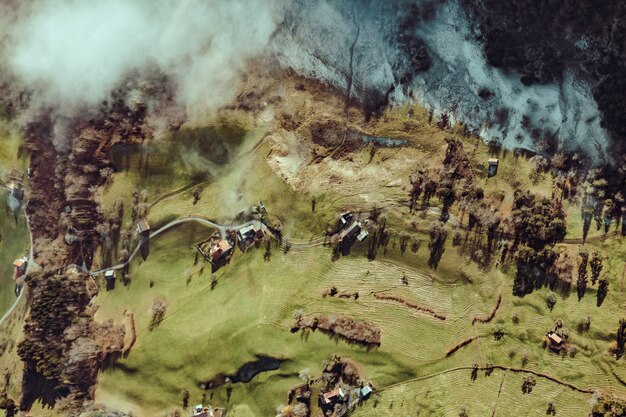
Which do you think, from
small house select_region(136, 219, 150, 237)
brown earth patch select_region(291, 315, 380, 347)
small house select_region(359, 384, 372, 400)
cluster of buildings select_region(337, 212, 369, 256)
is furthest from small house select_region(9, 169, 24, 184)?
small house select_region(359, 384, 372, 400)

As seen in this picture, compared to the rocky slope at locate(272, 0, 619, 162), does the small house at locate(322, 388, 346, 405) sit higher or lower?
lower

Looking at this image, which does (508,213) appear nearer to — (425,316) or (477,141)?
(477,141)

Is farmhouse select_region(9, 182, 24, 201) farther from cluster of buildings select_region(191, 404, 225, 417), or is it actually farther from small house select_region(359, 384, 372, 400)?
small house select_region(359, 384, 372, 400)

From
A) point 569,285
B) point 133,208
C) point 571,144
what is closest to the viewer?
point 569,285

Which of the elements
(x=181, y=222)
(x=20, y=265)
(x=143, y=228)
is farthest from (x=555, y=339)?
(x=20, y=265)

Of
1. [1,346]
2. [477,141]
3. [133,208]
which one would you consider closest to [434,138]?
[477,141]

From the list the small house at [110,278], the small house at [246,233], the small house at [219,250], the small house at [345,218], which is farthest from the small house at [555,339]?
the small house at [110,278]
